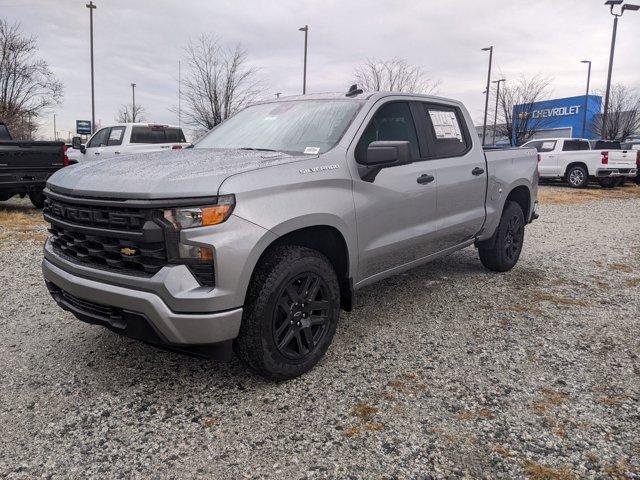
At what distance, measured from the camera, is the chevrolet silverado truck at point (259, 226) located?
2.51m

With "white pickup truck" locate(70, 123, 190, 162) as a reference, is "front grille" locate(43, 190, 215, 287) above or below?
below

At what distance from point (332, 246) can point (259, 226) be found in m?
0.75

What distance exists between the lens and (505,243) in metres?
5.41

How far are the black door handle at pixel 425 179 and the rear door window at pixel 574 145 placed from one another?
1647 cm

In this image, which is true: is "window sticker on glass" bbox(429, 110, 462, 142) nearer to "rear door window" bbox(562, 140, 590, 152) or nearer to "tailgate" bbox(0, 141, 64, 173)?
"tailgate" bbox(0, 141, 64, 173)

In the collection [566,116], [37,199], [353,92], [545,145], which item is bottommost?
[37,199]

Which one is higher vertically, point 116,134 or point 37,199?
point 116,134

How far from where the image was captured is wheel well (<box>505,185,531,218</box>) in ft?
18.0

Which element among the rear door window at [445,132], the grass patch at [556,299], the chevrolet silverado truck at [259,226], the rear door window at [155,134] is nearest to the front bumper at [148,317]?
the chevrolet silverado truck at [259,226]

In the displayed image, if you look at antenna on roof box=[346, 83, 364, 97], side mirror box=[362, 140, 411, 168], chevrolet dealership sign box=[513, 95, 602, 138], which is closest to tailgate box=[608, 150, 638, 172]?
antenna on roof box=[346, 83, 364, 97]

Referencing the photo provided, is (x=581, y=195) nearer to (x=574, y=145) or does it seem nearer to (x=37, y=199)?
(x=574, y=145)

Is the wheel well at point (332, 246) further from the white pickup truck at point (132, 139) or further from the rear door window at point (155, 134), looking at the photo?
the rear door window at point (155, 134)

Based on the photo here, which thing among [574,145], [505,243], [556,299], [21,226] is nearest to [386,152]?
[556,299]

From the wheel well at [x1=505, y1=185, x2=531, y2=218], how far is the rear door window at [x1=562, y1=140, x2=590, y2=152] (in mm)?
14330
